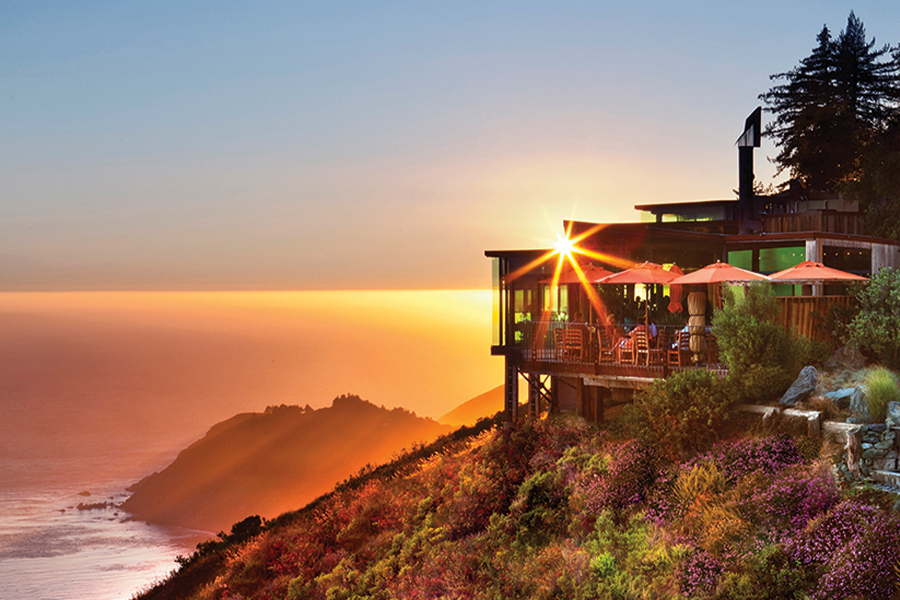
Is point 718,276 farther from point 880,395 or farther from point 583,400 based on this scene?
point 880,395

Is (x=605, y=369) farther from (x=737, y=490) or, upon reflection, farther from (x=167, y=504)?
(x=167, y=504)

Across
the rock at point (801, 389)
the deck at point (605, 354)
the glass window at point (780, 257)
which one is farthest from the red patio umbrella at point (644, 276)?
the glass window at point (780, 257)

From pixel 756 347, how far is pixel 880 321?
9.41 feet

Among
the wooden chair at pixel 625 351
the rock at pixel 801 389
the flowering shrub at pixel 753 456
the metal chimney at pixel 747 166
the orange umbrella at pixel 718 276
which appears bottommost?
the flowering shrub at pixel 753 456

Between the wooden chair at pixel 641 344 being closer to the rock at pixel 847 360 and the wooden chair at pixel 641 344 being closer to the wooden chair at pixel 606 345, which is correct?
the wooden chair at pixel 606 345

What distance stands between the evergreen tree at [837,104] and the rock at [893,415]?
1504 inches

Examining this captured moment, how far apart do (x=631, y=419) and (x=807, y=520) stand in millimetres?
4565

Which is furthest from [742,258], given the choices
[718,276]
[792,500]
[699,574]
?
[699,574]

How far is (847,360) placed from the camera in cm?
1505

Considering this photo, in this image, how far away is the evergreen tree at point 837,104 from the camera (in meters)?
45.7

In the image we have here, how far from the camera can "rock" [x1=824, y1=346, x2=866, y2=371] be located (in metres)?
14.8

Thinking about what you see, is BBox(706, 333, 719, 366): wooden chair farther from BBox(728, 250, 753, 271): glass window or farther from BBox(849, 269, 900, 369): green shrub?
BBox(728, 250, 753, 271): glass window

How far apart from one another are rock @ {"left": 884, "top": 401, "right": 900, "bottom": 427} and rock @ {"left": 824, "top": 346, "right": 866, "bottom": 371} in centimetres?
279

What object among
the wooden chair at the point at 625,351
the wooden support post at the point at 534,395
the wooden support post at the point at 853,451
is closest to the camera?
the wooden support post at the point at 853,451
